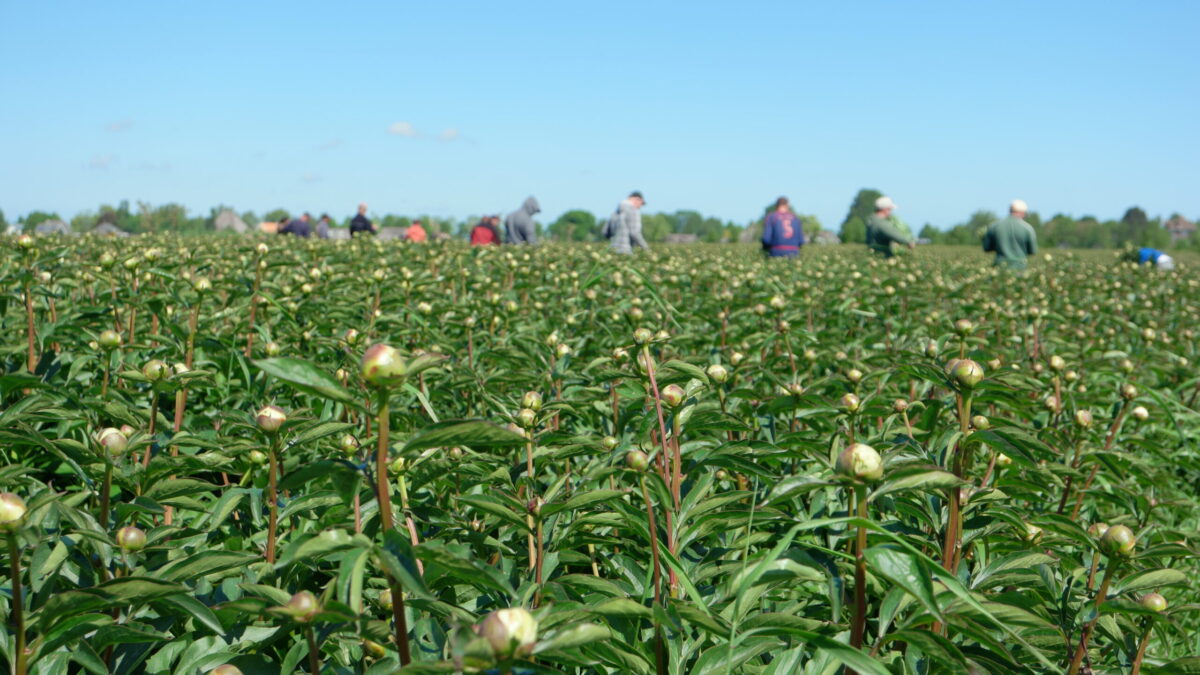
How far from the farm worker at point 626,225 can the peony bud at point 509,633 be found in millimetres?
11856

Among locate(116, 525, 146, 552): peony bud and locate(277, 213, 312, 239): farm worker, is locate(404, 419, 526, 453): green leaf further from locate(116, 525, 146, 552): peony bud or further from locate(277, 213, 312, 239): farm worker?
locate(277, 213, 312, 239): farm worker

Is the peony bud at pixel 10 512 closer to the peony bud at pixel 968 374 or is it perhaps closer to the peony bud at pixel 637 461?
the peony bud at pixel 637 461

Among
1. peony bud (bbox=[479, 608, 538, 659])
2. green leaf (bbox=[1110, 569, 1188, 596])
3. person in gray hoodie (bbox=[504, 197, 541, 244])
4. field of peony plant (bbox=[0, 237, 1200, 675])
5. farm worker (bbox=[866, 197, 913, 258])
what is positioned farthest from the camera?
person in gray hoodie (bbox=[504, 197, 541, 244])

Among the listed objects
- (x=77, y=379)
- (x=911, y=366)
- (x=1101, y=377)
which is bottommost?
(x=77, y=379)

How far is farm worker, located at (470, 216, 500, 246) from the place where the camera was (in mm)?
12923

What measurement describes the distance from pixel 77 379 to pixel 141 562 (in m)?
1.47

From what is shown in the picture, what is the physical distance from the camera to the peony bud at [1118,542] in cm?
140

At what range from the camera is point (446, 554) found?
96cm

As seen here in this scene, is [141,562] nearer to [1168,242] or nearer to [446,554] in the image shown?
[446,554]

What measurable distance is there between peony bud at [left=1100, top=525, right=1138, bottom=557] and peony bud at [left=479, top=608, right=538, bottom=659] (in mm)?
1140

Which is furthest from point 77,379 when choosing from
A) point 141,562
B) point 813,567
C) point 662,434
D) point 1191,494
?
point 1191,494

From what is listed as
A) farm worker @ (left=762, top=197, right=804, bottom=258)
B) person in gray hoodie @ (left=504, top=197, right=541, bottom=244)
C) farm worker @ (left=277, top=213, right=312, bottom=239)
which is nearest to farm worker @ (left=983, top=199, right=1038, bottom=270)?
farm worker @ (left=762, top=197, right=804, bottom=258)

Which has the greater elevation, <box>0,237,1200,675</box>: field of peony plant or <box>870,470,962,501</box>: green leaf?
<box>870,470,962,501</box>: green leaf

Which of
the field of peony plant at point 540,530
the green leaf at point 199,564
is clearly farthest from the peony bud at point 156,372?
the green leaf at point 199,564
